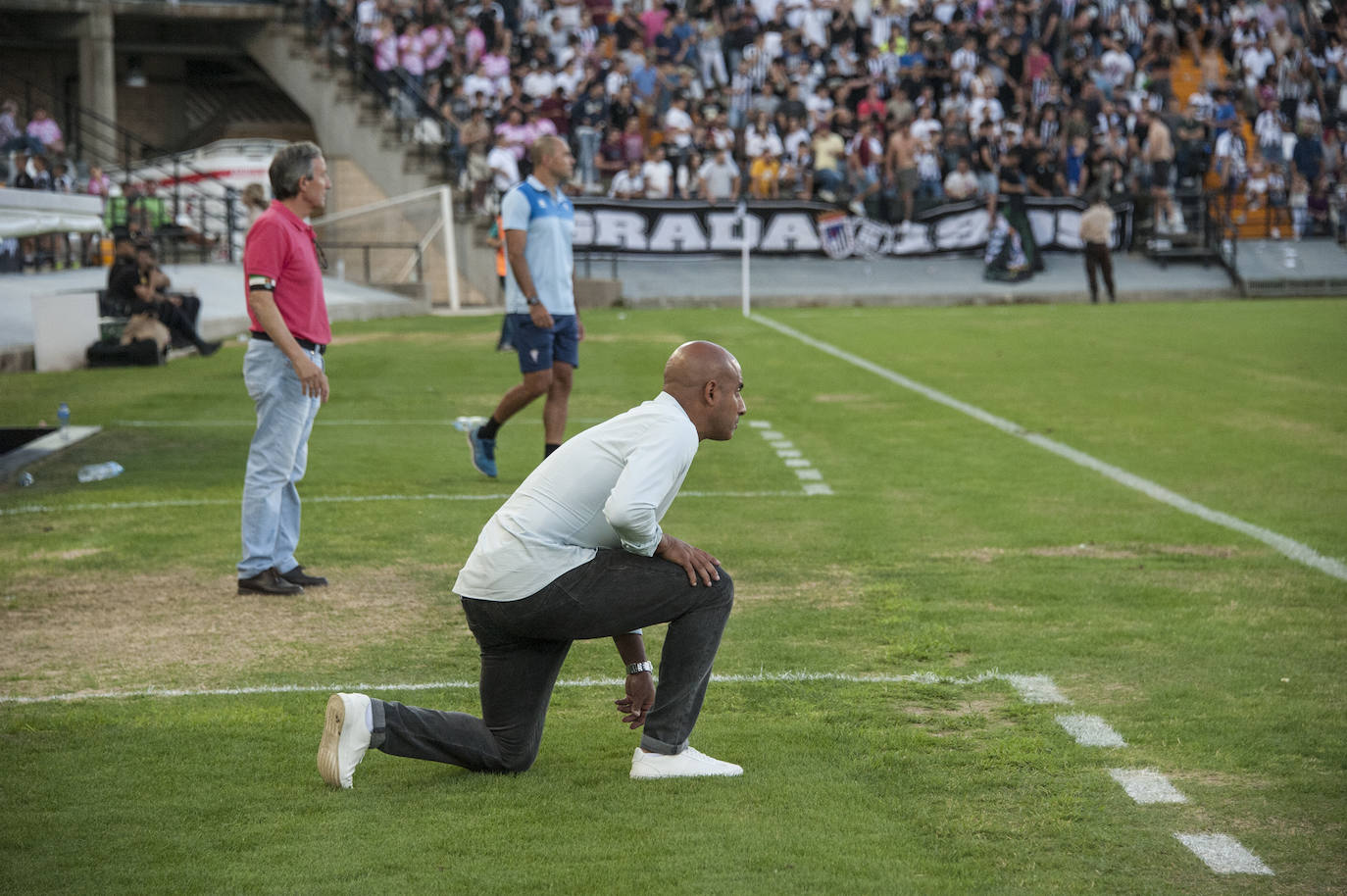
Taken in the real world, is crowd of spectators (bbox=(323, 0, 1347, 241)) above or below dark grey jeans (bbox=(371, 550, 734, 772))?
above

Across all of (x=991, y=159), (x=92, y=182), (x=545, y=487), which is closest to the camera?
(x=545, y=487)

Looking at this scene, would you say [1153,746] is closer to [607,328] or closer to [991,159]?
[607,328]

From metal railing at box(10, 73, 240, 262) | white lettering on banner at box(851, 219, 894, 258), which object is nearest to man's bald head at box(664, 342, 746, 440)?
metal railing at box(10, 73, 240, 262)

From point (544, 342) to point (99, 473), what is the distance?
10.2 feet

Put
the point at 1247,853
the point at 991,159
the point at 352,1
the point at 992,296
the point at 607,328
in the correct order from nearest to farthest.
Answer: the point at 1247,853
the point at 607,328
the point at 992,296
the point at 991,159
the point at 352,1

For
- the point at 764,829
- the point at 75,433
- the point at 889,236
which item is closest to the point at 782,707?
the point at 764,829

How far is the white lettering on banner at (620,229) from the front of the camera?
32281mm

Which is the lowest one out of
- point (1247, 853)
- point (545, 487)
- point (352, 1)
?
point (1247, 853)

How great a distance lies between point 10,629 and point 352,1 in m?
31.7

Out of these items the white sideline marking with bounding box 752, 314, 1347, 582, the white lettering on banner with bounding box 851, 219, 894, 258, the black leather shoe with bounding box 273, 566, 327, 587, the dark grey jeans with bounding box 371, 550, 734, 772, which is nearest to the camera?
the dark grey jeans with bounding box 371, 550, 734, 772

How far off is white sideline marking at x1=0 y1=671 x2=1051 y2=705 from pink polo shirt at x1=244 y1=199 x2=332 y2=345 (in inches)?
73.5

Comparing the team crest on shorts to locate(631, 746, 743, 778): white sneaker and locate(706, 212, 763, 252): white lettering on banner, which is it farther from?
locate(631, 746, 743, 778): white sneaker

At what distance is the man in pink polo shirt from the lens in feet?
22.4

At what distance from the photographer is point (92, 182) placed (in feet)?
92.6
